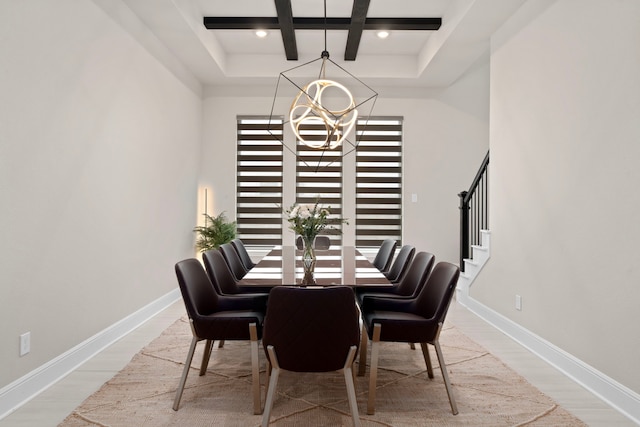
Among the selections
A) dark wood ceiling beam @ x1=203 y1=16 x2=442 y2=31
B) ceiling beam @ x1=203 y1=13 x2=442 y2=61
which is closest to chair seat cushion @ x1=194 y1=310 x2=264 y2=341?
ceiling beam @ x1=203 y1=13 x2=442 y2=61

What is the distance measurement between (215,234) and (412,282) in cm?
367

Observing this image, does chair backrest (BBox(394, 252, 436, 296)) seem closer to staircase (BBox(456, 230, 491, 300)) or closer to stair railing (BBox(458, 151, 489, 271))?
staircase (BBox(456, 230, 491, 300))

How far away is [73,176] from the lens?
3234 mm

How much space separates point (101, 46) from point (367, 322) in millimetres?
3035

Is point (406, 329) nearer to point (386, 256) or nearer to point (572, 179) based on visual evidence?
point (572, 179)

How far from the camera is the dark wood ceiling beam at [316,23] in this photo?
504 centimetres

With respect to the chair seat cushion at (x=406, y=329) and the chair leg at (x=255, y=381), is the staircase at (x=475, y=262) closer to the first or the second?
the chair seat cushion at (x=406, y=329)

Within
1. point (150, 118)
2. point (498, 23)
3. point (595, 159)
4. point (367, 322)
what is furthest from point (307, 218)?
point (498, 23)

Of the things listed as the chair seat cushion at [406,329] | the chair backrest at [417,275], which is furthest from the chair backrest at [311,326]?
the chair backrest at [417,275]

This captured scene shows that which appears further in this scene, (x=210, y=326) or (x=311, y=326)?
(x=210, y=326)

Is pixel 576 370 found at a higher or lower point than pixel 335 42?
lower

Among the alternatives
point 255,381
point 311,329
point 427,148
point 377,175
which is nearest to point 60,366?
point 255,381

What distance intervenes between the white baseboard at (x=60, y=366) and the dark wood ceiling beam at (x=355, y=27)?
3734 millimetres

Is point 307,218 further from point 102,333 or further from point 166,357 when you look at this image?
point 102,333
